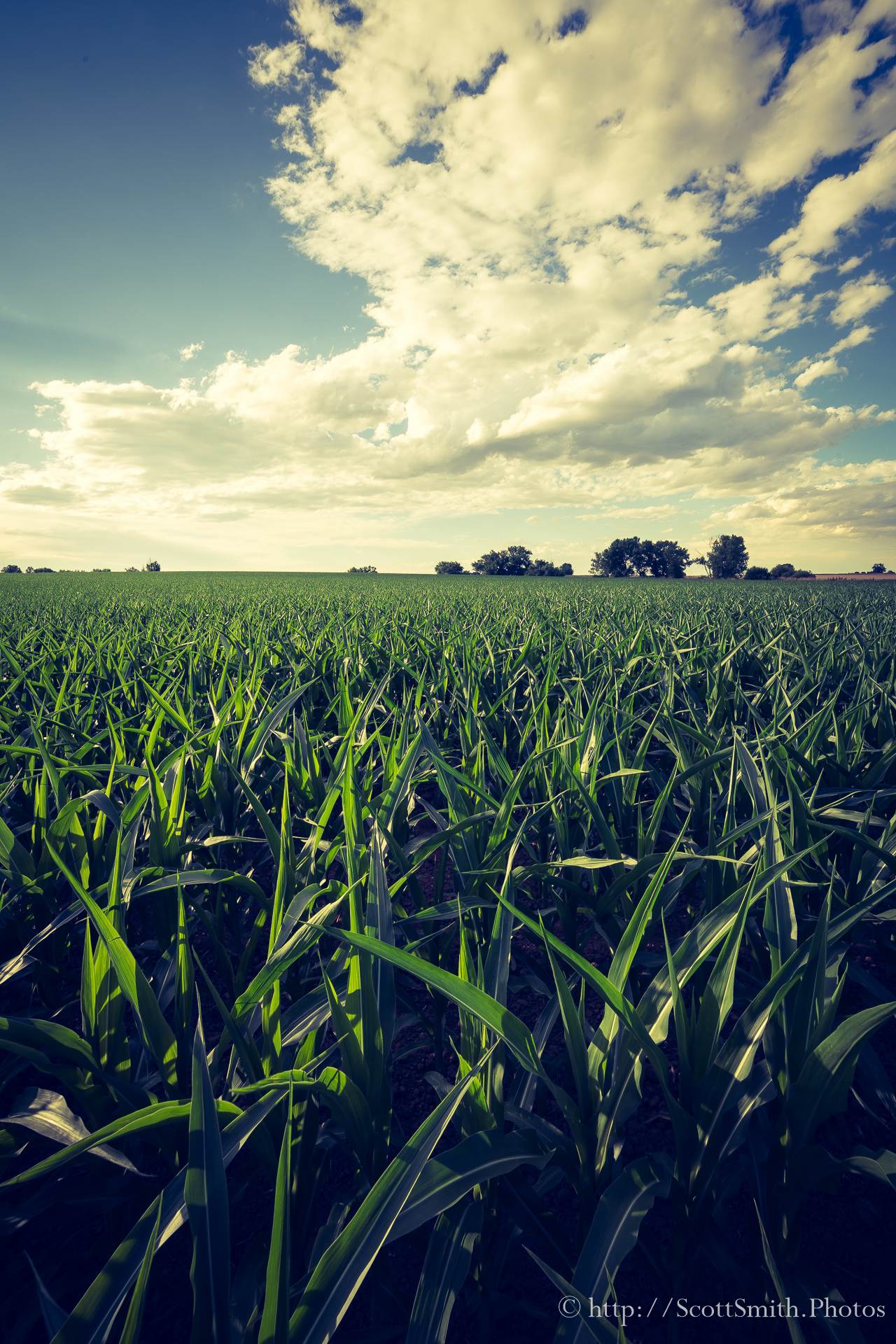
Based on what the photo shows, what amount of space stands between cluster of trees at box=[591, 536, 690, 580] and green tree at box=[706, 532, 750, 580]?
8.13 metres

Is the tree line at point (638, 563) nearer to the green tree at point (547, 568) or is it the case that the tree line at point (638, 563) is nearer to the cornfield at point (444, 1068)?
the green tree at point (547, 568)

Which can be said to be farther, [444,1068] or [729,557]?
[729,557]

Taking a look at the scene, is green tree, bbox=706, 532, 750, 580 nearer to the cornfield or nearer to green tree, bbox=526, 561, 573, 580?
green tree, bbox=526, 561, 573, 580

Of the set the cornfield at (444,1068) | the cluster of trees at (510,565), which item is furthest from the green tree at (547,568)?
the cornfield at (444,1068)

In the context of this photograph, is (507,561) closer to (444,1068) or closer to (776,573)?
(776,573)

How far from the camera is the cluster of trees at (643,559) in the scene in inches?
3007

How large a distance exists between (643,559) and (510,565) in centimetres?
1963

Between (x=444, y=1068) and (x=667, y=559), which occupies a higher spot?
(x=667, y=559)

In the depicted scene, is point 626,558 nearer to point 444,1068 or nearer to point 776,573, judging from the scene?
point 776,573

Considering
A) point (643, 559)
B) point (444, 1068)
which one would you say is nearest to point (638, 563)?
point (643, 559)

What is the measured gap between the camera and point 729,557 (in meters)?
81.9

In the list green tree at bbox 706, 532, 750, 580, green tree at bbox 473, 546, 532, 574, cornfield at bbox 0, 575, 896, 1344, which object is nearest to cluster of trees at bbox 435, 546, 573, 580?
green tree at bbox 473, 546, 532, 574

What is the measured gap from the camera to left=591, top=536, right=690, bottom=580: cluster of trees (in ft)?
251

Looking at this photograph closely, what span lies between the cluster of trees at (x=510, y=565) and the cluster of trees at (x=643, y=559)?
8635 millimetres
